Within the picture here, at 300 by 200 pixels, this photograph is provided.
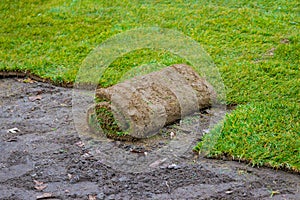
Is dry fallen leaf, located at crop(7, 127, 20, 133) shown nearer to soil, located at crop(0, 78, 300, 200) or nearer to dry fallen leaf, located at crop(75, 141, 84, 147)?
soil, located at crop(0, 78, 300, 200)

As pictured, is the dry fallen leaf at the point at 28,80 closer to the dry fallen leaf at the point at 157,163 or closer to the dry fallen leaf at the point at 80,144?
the dry fallen leaf at the point at 80,144

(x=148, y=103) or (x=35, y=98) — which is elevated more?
(x=148, y=103)

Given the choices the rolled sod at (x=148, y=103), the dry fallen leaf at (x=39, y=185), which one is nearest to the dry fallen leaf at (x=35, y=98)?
the rolled sod at (x=148, y=103)

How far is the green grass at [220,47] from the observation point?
455cm

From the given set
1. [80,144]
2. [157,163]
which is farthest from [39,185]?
[157,163]

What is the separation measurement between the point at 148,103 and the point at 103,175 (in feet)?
2.94

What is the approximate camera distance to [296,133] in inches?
178

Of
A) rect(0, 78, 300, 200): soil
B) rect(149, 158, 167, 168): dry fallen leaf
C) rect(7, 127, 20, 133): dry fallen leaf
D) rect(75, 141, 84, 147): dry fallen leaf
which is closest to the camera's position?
rect(0, 78, 300, 200): soil

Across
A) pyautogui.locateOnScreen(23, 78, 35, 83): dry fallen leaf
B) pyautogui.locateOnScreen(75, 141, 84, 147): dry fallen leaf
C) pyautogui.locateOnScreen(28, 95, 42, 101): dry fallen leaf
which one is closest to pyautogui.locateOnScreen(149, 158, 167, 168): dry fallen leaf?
pyautogui.locateOnScreen(75, 141, 84, 147): dry fallen leaf

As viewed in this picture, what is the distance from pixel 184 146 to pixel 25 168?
4.47 feet

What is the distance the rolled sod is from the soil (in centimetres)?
14

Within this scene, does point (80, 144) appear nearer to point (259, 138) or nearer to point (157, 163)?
point (157, 163)

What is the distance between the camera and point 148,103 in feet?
15.1

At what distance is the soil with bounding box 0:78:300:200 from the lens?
3734mm
